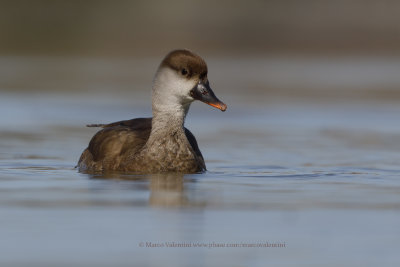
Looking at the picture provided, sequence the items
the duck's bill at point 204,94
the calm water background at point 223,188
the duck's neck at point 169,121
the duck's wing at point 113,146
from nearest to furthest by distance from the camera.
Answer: the calm water background at point 223,188
the duck's bill at point 204,94
the duck's neck at point 169,121
the duck's wing at point 113,146

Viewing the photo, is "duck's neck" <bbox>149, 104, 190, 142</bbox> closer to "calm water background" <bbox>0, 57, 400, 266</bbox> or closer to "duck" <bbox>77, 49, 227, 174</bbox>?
"duck" <bbox>77, 49, 227, 174</bbox>

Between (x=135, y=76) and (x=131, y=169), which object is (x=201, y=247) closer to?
(x=131, y=169)

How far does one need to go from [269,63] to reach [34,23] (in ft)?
42.1

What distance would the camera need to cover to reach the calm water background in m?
6.93

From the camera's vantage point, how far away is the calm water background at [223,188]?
693 centimetres

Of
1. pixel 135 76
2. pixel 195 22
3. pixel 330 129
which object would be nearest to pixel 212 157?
pixel 330 129

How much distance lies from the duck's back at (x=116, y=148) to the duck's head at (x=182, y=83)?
447 mm

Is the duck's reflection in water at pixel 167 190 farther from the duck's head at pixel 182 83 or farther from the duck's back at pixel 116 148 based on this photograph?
the duck's head at pixel 182 83

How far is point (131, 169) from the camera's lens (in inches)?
417

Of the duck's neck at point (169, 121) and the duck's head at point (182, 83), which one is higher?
the duck's head at point (182, 83)

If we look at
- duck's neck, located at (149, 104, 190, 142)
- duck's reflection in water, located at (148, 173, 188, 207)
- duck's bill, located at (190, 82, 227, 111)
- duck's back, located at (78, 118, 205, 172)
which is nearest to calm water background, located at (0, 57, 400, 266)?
duck's reflection in water, located at (148, 173, 188, 207)

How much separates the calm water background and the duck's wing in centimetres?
Result: 28

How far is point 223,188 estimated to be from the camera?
9.69m

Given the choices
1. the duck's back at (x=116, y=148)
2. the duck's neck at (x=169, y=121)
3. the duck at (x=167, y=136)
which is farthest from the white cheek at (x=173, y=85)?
the duck's back at (x=116, y=148)
